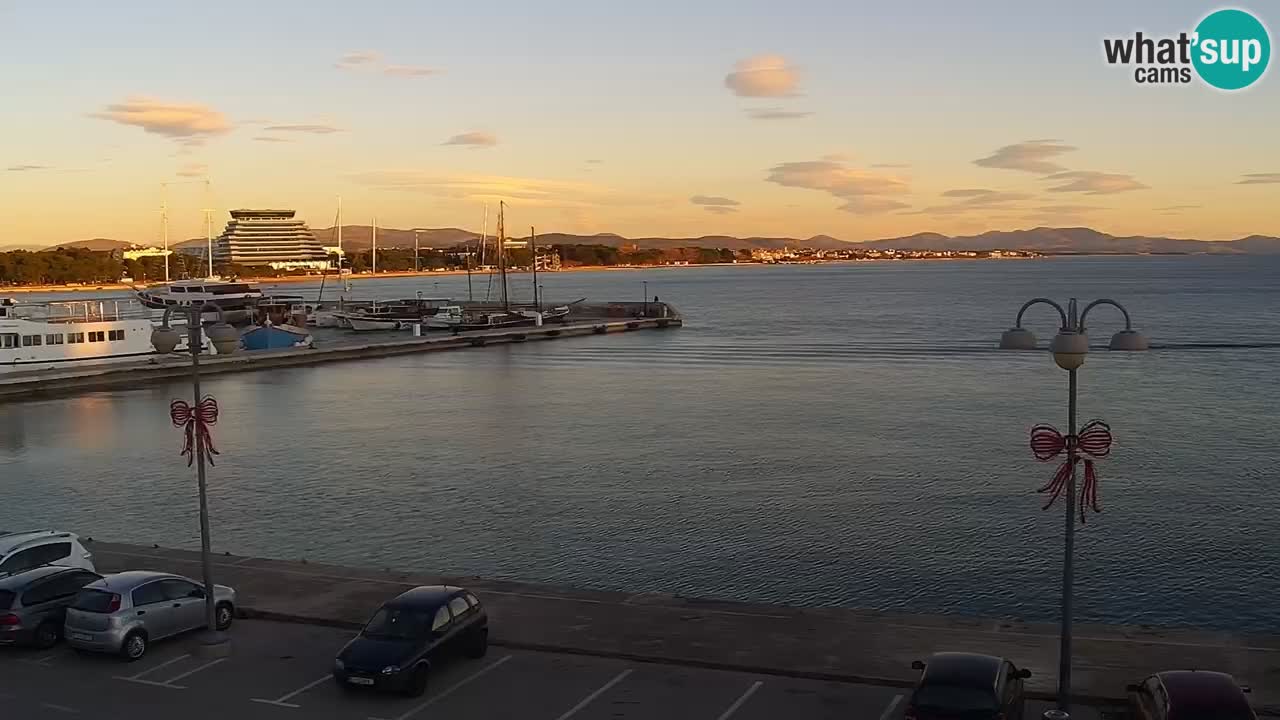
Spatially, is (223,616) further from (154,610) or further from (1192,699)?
(1192,699)

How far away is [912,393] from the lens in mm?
62000

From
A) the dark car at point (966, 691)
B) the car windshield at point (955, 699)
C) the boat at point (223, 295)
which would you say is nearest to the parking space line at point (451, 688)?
the dark car at point (966, 691)

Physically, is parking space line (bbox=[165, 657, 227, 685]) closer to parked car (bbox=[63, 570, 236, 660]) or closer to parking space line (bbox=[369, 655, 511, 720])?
parked car (bbox=[63, 570, 236, 660])

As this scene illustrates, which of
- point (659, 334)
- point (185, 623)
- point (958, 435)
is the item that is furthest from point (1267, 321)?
point (185, 623)

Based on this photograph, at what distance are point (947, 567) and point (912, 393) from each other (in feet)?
119

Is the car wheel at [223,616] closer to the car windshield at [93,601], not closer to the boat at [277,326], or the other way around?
the car windshield at [93,601]

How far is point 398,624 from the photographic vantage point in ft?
48.8

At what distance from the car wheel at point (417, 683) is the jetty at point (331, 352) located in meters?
51.1

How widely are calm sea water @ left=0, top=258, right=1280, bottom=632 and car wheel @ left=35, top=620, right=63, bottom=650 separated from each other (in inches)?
444

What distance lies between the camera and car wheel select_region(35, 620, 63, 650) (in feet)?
52.7

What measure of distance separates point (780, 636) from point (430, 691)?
5.44 meters

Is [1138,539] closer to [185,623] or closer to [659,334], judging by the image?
[185,623]

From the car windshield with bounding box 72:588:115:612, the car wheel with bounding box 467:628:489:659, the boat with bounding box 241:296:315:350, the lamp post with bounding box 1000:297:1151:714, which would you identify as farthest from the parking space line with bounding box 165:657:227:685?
the boat with bounding box 241:296:315:350

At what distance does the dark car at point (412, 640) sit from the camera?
46.3 ft
